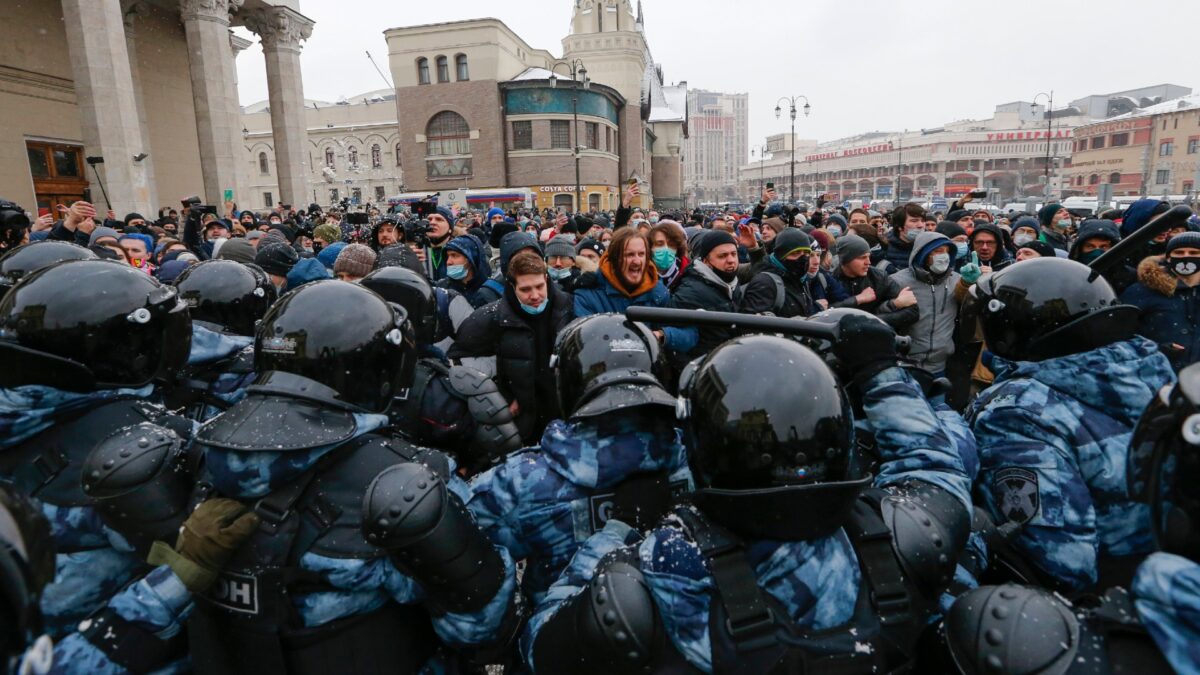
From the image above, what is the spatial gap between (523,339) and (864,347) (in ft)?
8.06

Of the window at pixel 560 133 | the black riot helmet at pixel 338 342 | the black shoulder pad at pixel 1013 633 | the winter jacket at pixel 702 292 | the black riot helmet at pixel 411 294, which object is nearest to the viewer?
the black shoulder pad at pixel 1013 633

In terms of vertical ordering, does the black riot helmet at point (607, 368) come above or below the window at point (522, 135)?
below

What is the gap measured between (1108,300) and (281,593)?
2.48 metres

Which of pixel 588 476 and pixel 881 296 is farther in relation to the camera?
pixel 881 296

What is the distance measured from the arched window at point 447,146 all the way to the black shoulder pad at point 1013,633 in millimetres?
49051

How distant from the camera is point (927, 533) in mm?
1402

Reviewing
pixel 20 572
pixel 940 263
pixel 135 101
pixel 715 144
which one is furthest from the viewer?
pixel 715 144

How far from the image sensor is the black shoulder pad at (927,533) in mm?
1378

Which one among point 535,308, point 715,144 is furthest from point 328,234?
point 715,144

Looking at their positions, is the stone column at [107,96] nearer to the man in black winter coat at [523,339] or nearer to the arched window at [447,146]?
the man in black winter coat at [523,339]

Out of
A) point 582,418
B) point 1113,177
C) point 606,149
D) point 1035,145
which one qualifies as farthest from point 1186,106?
point 582,418

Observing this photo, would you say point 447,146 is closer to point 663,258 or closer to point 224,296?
point 663,258

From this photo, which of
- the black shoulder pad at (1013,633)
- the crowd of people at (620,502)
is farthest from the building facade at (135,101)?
the black shoulder pad at (1013,633)

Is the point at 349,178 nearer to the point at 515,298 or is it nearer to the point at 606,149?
the point at 606,149
